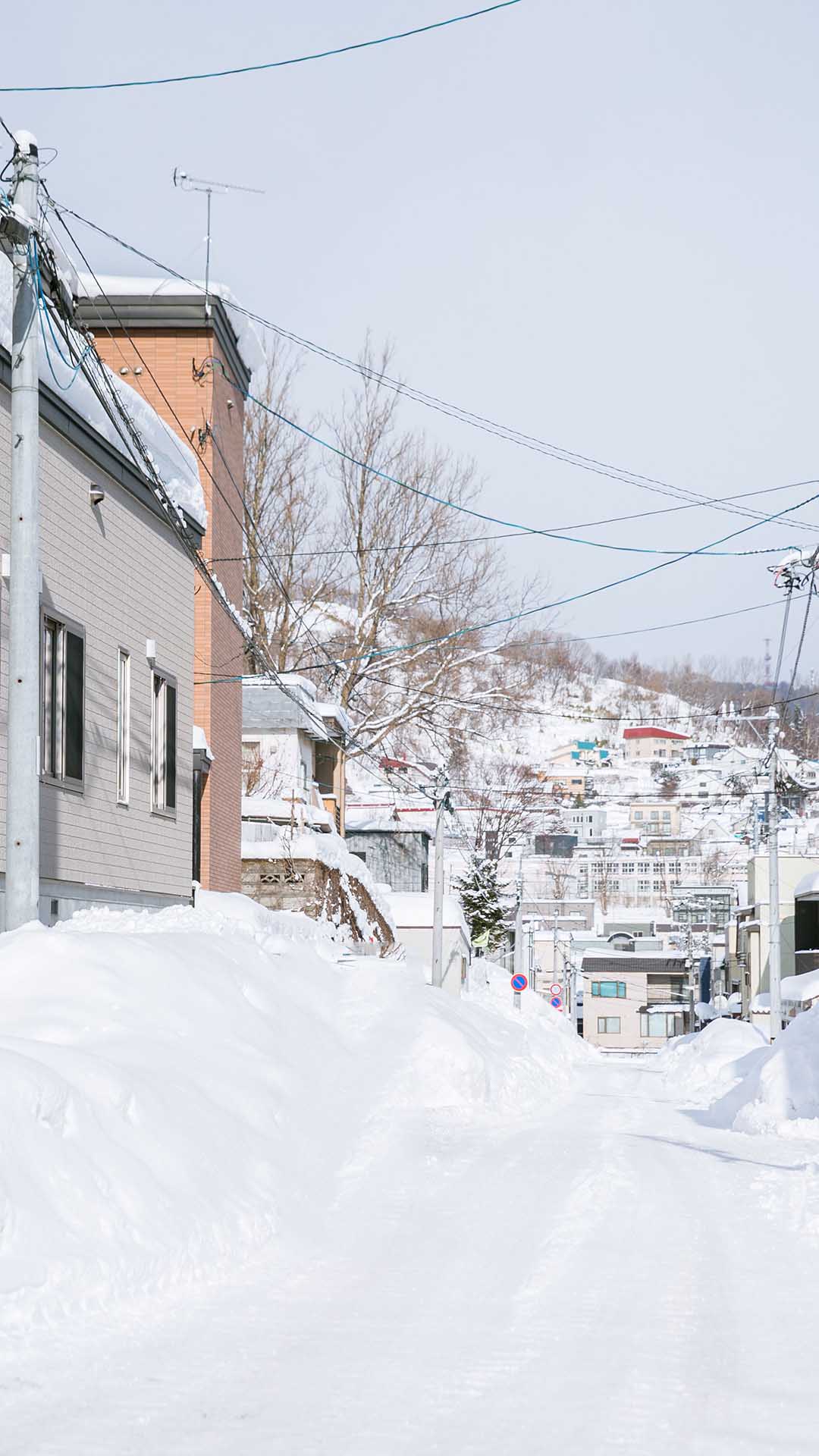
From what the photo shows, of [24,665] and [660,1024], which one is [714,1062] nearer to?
[24,665]

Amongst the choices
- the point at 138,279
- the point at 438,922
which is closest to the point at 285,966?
the point at 138,279

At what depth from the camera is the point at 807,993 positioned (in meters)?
49.1

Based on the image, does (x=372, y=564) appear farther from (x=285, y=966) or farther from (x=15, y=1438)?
(x=15, y=1438)

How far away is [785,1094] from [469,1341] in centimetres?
1150

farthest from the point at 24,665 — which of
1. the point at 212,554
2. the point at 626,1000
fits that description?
the point at 626,1000

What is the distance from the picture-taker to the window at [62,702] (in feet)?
47.9

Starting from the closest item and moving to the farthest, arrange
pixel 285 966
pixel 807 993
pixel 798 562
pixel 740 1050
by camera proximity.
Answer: pixel 285 966
pixel 798 562
pixel 740 1050
pixel 807 993

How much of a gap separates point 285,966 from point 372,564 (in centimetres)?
2936

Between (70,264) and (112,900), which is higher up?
(70,264)

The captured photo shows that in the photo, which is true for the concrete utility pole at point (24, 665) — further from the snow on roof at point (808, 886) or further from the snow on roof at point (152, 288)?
the snow on roof at point (808, 886)

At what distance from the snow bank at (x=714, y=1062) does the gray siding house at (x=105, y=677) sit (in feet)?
30.4

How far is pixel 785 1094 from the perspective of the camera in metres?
16.5

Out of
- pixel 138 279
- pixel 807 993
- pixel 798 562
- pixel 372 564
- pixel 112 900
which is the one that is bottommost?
pixel 807 993

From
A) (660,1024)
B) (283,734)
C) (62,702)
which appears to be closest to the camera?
(62,702)
